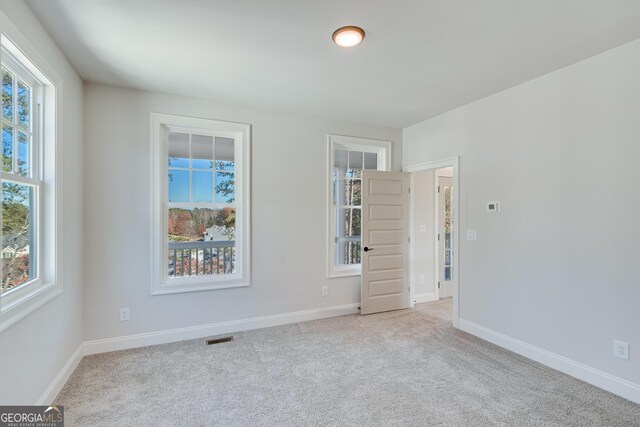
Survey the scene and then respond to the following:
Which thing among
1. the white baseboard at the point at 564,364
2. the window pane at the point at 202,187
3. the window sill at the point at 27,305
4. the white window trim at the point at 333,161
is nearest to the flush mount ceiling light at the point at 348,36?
the white window trim at the point at 333,161

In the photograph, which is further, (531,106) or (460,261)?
(460,261)

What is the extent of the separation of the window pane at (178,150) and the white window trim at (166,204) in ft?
0.33

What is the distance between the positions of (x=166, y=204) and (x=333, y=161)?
85.1 inches

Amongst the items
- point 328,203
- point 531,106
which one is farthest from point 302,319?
point 531,106

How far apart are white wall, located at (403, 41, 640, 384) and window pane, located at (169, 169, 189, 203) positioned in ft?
10.7

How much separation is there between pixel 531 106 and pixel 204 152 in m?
3.50

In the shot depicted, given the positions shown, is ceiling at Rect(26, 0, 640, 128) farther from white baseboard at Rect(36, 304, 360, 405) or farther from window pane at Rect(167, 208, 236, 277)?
white baseboard at Rect(36, 304, 360, 405)

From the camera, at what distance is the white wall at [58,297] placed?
1729mm

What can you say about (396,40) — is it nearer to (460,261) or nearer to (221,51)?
(221,51)

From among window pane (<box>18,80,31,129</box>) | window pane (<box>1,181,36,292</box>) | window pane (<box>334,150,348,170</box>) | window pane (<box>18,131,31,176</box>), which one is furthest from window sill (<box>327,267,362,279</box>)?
window pane (<box>18,80,31,129</box>)

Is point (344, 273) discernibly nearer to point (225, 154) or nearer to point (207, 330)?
point (207, 330)

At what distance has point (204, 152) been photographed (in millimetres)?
3568

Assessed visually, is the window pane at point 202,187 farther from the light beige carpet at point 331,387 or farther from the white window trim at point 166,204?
the light beige carpet at point 331,387

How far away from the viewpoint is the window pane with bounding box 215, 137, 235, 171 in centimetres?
363
